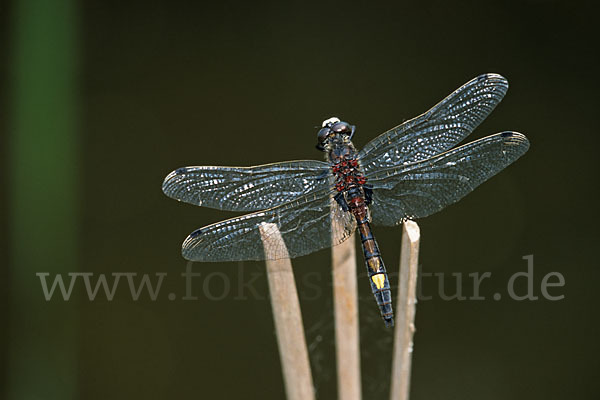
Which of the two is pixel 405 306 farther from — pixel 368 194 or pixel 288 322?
pixel 368 194

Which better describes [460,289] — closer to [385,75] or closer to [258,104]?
[385,75]

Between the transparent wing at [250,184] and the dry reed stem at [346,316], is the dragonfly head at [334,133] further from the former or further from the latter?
the dry reed stem at [346,316]

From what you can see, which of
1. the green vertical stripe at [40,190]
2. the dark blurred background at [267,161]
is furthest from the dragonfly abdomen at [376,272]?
the green vertical stripe at [40,190]

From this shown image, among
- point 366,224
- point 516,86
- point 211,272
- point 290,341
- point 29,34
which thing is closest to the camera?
point 290,341

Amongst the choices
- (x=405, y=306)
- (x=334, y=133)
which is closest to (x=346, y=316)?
(x=405, y=306)

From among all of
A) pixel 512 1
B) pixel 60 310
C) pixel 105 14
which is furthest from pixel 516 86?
pixel 60 310
